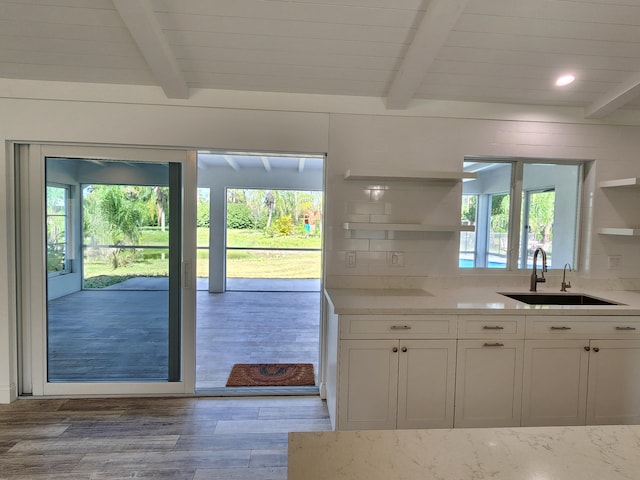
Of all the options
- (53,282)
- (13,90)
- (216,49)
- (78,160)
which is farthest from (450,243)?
(13,90)

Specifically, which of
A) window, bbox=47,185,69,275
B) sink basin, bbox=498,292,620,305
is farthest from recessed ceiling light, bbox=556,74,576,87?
window, bbox=47,185,69,275

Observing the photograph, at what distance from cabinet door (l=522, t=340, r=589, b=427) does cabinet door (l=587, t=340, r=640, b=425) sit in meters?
0.06

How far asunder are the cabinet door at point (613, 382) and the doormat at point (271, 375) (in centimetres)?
193

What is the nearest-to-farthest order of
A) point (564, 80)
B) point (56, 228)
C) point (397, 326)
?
point (397, 326)
point (564, 80)
point (56, 228)

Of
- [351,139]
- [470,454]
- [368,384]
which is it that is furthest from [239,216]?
[470,454]

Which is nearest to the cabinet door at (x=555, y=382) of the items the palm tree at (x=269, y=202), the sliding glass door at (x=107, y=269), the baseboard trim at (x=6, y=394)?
the sliding glass door at (x=107, y=269)

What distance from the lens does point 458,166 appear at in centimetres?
277

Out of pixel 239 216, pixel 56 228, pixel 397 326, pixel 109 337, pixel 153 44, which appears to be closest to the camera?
pixel 153 44

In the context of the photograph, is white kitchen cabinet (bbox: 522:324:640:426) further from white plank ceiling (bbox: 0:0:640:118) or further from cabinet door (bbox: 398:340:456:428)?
white plank ceiling (bbox: 0:0:640:118)

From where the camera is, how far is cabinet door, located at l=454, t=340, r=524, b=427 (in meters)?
2.20

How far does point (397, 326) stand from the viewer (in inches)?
84.5

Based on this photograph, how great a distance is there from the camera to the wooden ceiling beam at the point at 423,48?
5.75 ft

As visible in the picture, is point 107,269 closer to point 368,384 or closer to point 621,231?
point 368,384

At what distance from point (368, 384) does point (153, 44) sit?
2306mm
